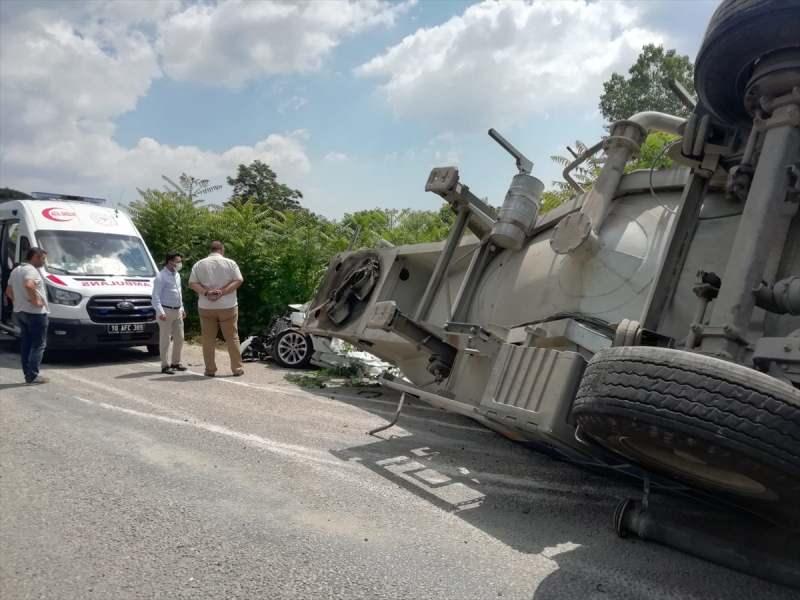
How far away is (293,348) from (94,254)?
11.2ft

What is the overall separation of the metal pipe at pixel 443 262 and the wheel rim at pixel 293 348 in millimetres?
4211

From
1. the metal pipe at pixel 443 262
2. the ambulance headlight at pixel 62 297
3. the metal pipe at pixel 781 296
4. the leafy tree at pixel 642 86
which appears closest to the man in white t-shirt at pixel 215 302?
the ambulance headlight at pixel 62 297

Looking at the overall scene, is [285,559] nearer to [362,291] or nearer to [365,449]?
[365,449]

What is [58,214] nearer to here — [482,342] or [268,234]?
[268,234]

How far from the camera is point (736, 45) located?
318 centimetres

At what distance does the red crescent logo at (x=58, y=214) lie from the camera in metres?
10.3

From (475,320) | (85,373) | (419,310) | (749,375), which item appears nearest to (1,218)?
(85,373)

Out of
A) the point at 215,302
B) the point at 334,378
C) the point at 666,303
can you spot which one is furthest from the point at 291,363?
the point at 666,303

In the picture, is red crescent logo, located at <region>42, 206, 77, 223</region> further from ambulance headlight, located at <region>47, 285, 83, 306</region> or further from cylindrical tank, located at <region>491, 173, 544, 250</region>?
cylindrical tank, located at <region>491, 173, 544, 250</region>

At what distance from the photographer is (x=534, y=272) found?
17.5 ft

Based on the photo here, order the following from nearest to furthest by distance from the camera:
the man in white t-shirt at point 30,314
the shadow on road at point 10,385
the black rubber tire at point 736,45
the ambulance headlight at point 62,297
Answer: the black rubber tire at point 736,45 < the shadow on road at point 10,385 < the man in white t-shirt at point 30,314 < the ambulance headlight at point 62,297

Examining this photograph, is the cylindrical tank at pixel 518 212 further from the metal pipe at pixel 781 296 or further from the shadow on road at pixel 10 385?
the shadow on road at pixel 10 385

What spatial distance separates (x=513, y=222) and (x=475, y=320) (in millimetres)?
906

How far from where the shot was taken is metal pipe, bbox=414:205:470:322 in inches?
252
